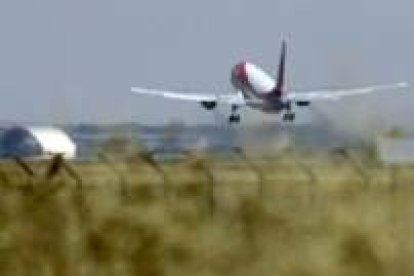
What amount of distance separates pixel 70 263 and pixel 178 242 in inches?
61.5

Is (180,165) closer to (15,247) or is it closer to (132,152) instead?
(132,152)

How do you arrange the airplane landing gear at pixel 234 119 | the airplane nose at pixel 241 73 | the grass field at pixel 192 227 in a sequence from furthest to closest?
the airplane nose at pixel 241 73, the airplane landing gear at pixel 234 119, the grass field at pixel 192 227

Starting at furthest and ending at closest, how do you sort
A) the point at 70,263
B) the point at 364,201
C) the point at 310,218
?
1. the point at 364,201
2. the point at 310,218
3. the point at 70,263

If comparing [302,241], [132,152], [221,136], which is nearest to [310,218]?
[302,241]

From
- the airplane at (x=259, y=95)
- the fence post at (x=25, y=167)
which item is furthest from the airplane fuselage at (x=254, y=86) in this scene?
the fence post at (x=25, y=167)

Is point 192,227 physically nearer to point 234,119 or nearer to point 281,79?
point 234,119

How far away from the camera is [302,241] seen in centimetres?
2342

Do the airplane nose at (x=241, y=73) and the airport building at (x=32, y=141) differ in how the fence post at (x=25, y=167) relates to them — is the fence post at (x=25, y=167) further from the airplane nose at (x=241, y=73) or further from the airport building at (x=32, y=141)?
the airplane nose at (x=241, y=73)

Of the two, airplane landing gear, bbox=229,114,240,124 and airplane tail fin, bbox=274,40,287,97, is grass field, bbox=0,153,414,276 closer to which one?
airplane landing gear, bbox=229,114,240,124

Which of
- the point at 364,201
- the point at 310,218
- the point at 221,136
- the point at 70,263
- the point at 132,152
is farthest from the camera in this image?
the point at 221,136

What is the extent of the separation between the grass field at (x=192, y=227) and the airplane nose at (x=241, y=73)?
3158 inches

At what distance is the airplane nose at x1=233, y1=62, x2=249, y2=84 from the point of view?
366 feet

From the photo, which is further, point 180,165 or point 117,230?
point 180,165

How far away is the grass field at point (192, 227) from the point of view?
72.7 feet
